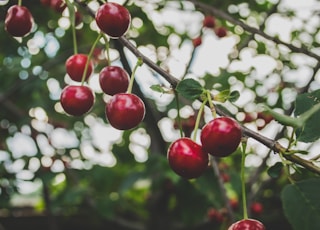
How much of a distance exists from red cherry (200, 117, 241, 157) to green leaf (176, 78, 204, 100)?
83mm

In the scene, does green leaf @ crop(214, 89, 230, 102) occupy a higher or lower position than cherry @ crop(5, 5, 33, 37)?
higher

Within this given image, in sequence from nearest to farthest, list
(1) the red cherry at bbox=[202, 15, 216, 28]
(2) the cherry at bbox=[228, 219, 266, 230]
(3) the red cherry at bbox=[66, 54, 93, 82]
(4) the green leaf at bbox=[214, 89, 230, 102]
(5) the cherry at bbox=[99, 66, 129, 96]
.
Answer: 1. (2) the cherry at bbox=[228, 219, 266, 230]
2. (4) the green leaf at bbox=[214, 89, 230, 102]
3. (5) the cherry at bbox=[99, 66, 129, 96]
4. (3) the red cherry at bbox=[66, 54, 93, 82]
5. (1) the red cherry at bbox=[202, 15, 216, 28]

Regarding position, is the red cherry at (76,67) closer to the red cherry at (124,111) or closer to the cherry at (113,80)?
the cherry at (113,80)

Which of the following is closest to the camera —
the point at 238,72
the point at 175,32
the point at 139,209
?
the point at 238,72

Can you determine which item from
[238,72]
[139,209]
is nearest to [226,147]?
[238,72]

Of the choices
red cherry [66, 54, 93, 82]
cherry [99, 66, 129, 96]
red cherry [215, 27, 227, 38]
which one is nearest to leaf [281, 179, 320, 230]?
cherry [99, 66, 129, 96]

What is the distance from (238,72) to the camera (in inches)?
119

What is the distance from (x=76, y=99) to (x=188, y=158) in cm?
43

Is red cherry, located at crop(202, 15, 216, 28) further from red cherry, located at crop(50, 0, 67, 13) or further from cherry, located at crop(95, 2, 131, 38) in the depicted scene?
cherry, located at crop(95, 2, 131, 38)

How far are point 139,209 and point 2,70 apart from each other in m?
1.91

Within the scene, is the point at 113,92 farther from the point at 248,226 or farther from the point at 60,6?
the point at 248,226

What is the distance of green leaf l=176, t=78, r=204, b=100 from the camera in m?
0.94

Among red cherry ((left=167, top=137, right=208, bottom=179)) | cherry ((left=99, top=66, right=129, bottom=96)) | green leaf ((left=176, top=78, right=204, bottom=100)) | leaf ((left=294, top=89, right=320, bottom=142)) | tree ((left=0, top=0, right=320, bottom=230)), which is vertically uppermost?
green leaf ((left=176, top=78, right=204, bottom=100))

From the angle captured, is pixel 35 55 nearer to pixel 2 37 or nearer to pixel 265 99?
pixel 2 37
